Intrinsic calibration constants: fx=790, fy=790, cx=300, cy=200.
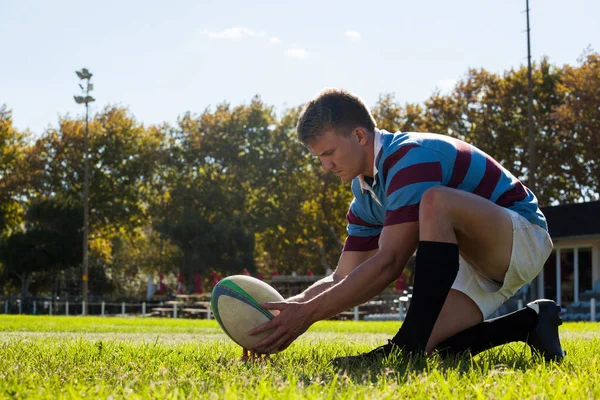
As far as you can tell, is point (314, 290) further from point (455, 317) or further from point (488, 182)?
point (488, 182)

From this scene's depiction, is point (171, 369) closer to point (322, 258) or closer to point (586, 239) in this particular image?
point (586, 239)

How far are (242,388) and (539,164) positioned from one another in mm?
41815

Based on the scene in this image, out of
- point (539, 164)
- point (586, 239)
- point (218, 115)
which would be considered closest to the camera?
point (586, 239)

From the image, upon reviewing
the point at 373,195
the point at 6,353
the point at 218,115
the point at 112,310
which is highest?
the point at 218,115

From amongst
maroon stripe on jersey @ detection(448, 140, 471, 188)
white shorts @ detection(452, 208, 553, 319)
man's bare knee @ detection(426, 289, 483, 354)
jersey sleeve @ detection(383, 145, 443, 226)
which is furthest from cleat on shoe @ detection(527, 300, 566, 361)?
jersey sleeve @ detection(383, 145, 443, 226)

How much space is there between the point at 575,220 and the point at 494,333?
27.5 metres

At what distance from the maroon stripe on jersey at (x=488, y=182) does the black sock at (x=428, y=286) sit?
0.59 m

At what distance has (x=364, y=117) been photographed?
4.59 m

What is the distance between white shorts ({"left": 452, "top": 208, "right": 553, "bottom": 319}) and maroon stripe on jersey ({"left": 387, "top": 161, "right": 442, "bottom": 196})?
23.0 inches

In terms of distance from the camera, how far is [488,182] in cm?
459

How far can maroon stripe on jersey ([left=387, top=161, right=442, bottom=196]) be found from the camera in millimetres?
4176

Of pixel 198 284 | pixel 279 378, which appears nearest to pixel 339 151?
pixel 279 378

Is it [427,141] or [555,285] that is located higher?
Result: [427,141]

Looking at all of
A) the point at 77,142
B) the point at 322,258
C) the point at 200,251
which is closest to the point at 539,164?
the point at 322,258
